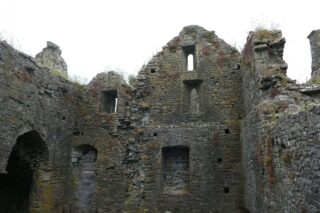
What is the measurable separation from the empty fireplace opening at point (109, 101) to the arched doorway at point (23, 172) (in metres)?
2.84

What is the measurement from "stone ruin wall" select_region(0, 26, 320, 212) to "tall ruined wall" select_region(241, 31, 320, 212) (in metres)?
0.05

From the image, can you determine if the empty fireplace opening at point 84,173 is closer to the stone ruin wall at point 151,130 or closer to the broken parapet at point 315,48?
the stone ruin wall at point 151,130

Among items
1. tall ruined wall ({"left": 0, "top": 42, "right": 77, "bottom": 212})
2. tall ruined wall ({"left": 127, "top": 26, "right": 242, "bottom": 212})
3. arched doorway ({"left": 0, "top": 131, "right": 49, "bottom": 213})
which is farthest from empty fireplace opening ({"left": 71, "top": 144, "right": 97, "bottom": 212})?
tall ruined wall ({"left": 127, "top": 26, "right": 242, "bottom": 212})

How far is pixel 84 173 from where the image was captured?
11195mm

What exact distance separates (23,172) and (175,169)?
4.96 meters

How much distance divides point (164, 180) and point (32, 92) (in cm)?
496

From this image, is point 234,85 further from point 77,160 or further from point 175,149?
point 77,160

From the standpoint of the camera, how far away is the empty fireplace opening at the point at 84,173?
10.9 metres

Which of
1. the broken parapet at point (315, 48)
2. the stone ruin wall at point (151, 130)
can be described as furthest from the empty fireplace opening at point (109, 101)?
the broken parapet at point (315, 48)

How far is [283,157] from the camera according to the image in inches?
221

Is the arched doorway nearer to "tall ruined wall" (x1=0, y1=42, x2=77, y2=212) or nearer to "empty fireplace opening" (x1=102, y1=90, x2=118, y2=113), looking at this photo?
"tall ruined wall" (x1=0, y1=42, x2=77, y2=212)

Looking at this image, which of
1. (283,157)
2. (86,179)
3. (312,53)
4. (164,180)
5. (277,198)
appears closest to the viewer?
(283,157)

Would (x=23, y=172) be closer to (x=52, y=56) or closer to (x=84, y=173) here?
(x=84, y=173)

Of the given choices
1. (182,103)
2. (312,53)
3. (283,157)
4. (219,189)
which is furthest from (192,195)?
(312,53)
